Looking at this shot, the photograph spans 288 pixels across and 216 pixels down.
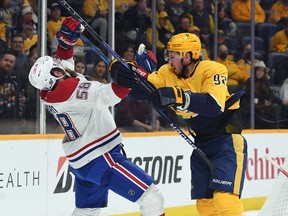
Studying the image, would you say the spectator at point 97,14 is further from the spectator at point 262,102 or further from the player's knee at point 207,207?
the player's knee at point 207,207

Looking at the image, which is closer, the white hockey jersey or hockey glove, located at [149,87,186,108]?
→ hockey glove, located at [149,87,186,108]

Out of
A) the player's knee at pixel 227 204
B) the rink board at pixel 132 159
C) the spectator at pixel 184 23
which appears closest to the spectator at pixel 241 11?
the spectator at pixel 184 23

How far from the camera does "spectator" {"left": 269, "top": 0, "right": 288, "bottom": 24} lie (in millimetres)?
7324

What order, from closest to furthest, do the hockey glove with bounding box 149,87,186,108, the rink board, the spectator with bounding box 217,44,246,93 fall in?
the hockey glove with bounding box 149,87,186,108 → the rink board → the spectator with bounding box 217,44,246,93

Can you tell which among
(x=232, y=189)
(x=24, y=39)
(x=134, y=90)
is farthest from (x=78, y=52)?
(x=232, y=189)

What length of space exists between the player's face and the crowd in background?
4.95ft

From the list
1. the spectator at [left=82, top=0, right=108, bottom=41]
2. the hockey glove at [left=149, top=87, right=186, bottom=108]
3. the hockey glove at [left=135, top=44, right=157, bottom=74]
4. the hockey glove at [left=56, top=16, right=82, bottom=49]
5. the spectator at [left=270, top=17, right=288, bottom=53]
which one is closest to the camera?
the hockey glove at [left=149, top=87, right=186, bottom=108]

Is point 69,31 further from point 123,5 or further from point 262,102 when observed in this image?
point 262,102

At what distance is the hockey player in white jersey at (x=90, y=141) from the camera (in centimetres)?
391

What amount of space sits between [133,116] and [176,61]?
209 cm

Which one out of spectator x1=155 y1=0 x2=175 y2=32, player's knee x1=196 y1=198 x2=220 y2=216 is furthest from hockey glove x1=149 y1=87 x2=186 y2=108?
spectator x1=155 y1=0 x2=175 y2=32

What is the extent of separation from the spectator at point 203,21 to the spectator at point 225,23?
10 centimetres

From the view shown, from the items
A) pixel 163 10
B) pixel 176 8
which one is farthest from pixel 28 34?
pixel 176 8

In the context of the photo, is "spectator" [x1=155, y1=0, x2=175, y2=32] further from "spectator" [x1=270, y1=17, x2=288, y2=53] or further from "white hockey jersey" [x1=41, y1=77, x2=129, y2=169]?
"white hockey jersey" [x1=41, y1=77, x2=129, y2=169]
